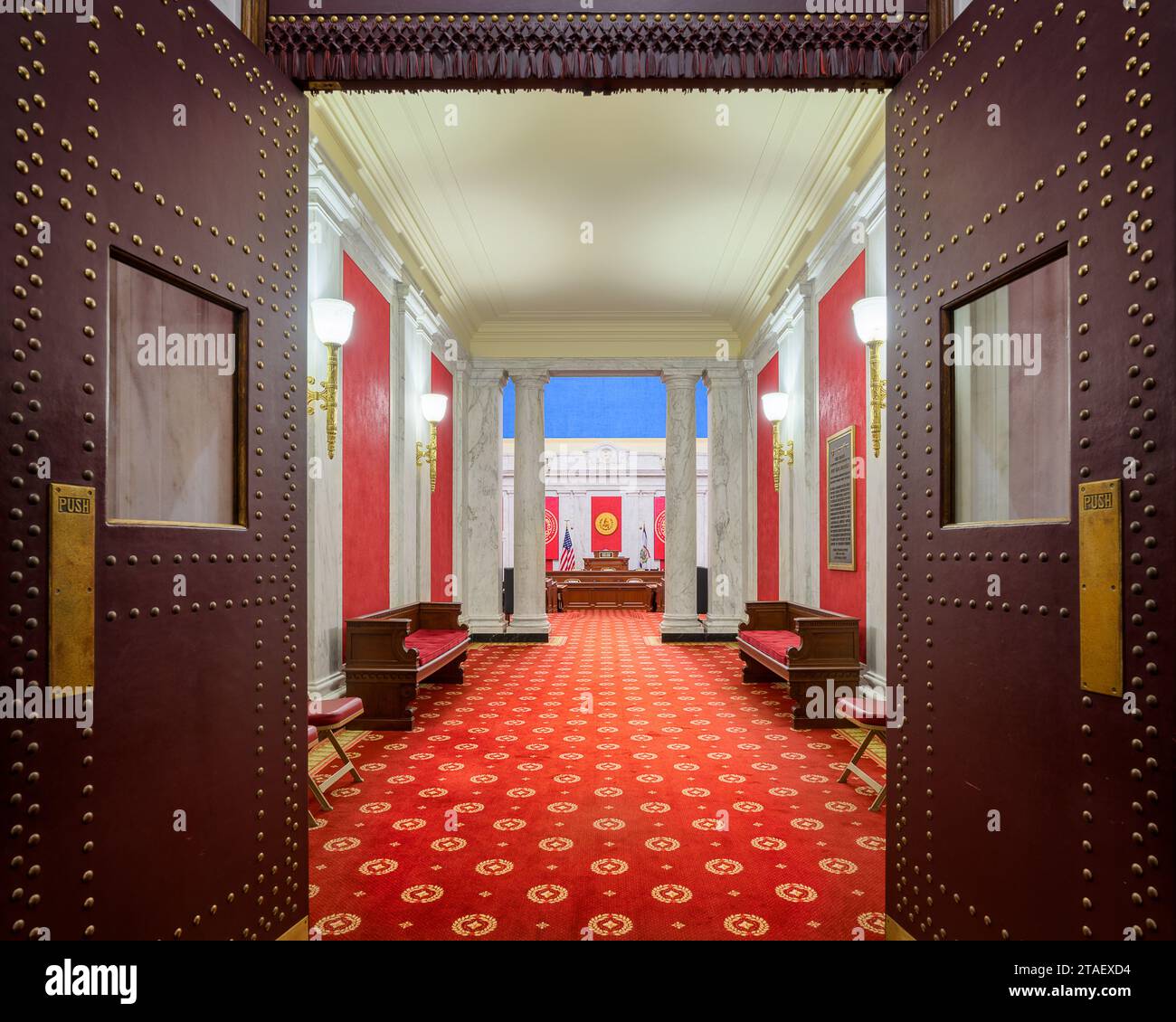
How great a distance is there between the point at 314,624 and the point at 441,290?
4.96 metres

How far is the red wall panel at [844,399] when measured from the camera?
580cm

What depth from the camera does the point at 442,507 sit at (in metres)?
9.34

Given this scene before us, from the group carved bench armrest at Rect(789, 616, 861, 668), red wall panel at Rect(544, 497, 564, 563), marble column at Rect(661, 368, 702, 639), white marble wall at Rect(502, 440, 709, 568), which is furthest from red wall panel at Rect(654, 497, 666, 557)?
carved bench armrest at Rect(789, 616, 861, 668)

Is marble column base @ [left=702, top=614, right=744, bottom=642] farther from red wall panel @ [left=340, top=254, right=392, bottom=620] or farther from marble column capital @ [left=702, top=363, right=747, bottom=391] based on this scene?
red wall panel @ [left=340, top=254, right=392, bottom=620]

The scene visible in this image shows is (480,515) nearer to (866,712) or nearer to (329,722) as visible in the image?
(329,722)

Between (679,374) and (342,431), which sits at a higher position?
(679,374)

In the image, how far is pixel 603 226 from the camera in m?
7.24

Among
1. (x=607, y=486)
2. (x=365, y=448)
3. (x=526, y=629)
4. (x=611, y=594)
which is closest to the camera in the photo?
(x=365, y=448)

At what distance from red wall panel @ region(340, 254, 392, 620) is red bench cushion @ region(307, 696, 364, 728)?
5.69 feet

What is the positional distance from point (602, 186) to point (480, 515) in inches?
203

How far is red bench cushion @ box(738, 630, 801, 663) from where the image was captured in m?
5.85

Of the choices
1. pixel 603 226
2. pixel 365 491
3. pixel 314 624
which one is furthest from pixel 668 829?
pixel 603 226

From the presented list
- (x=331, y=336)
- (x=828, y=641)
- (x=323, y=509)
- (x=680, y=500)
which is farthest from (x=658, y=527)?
(x=331, y=336)
